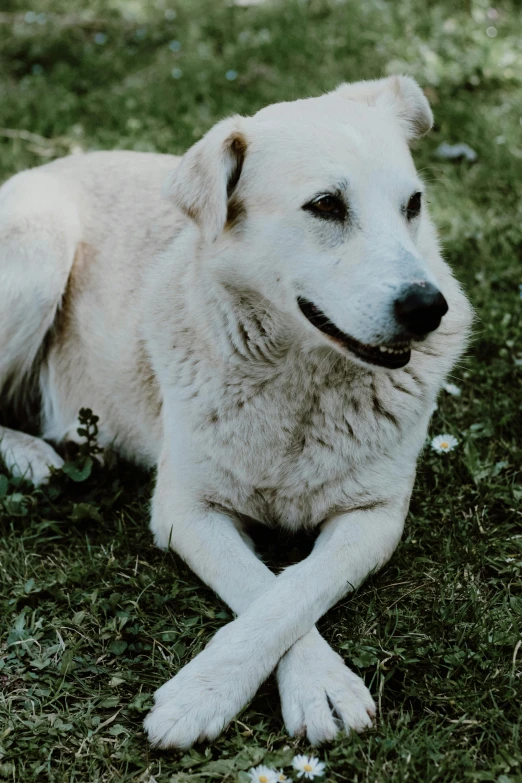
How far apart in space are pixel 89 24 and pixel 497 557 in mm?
6580

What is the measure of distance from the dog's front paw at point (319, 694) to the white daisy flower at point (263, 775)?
0.46ft

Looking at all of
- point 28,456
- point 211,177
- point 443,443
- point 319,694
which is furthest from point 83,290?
point 319,694

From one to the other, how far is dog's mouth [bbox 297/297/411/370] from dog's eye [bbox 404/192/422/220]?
17.7 inches

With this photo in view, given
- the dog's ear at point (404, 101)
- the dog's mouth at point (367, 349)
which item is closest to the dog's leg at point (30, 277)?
the dog's ear at point (404, 101)

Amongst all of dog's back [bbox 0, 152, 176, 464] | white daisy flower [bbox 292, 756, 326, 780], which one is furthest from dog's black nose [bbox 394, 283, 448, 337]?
dog's back [bbox 0, 152, 176, 464]

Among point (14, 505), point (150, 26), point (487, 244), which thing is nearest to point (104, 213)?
point (14, 505)

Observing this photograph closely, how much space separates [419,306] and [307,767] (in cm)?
120

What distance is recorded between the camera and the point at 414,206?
105 inches

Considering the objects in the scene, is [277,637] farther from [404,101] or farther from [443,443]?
[404,101]

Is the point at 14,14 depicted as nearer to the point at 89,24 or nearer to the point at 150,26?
the point at 89,24

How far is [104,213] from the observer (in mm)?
3766

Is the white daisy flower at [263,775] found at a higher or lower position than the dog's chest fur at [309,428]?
lower

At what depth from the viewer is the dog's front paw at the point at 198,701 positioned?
87.0 inches

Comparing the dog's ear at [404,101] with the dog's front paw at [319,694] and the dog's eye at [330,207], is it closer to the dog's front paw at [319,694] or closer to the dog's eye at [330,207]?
the dog's eye at [330,207]
